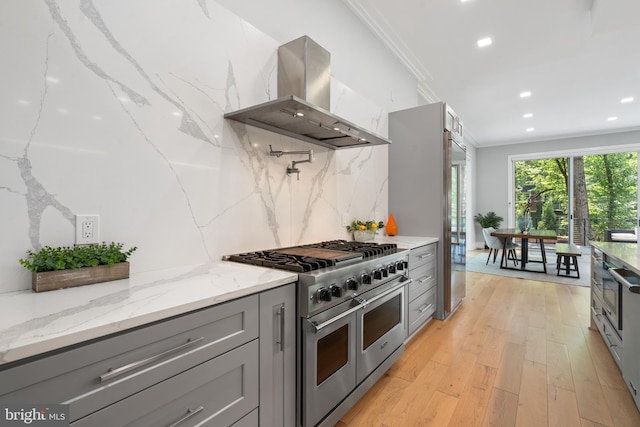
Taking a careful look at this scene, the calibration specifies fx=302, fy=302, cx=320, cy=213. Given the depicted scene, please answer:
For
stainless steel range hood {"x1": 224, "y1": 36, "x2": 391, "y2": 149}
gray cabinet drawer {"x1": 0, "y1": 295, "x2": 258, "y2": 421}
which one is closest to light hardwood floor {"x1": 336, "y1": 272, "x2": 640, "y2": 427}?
gray cabinet drawer {"x1": 0, "y1": 295, "x2": 258, "y2": 421}

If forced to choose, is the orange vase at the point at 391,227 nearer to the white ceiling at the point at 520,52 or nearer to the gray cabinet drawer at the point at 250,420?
the white ceiling at the point at 520,52

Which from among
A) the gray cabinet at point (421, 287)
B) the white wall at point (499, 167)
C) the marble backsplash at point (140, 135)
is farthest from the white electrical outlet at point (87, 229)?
the white wall at point (499, 167)

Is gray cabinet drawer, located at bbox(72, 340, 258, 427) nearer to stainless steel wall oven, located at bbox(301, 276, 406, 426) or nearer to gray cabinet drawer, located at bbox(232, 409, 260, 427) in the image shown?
gray cabinet drawer, located at bbox(232, 409, 260, 427)

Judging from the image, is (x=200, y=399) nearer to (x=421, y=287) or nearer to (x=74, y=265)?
(x=74, y=265)

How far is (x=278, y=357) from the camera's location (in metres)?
1.30

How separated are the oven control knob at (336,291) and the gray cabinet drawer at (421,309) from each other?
49.3 inches

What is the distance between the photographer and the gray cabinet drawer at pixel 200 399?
836 millimetres

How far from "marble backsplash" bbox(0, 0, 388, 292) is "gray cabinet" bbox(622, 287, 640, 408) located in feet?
7.00

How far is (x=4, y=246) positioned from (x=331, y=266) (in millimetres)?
1295

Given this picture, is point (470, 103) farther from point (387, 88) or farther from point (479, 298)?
point (479, 298)

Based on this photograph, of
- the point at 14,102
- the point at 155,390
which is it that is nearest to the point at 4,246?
the point at 14,102

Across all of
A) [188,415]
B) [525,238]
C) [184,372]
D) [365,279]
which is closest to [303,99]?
[365,279]

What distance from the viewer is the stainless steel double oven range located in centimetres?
140

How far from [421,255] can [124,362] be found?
2.44 metres
